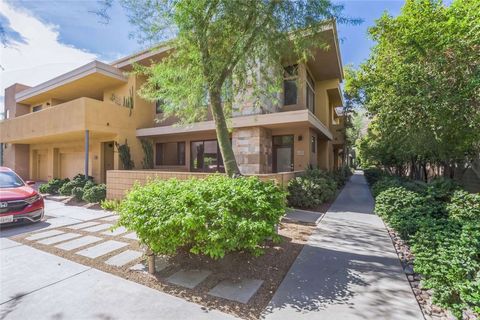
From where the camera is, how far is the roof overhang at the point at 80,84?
43.1 feet

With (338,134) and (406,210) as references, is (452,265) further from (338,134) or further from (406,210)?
(338,134)

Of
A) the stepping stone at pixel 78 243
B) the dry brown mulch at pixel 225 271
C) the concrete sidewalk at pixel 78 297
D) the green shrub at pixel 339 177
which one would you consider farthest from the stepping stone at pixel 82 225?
the green shrub at pixel 339 177

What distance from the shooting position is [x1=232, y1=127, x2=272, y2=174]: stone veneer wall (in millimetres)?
10734

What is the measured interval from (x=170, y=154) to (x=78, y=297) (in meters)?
12.3

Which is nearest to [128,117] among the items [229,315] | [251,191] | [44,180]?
[44,180]

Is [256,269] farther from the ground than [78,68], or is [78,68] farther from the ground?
[78,68]

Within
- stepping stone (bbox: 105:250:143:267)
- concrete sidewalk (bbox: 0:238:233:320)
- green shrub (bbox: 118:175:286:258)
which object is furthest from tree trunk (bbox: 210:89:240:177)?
concrete sidewalk (bbox: 0:238:233:320)

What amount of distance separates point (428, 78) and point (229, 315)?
23.0 feet

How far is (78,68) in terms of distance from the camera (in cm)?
1333

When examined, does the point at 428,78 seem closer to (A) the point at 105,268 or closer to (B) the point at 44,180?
(A) the point at 105,268

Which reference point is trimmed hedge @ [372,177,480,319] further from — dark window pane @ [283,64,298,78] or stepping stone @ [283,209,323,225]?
dark window pane @ [283,64,298,78]

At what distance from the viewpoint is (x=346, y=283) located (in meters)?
3.48

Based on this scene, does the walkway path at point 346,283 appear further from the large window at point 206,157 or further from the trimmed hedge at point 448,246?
the large window at point 206,157

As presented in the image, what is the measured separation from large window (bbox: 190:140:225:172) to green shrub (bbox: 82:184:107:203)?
16.9 feet
